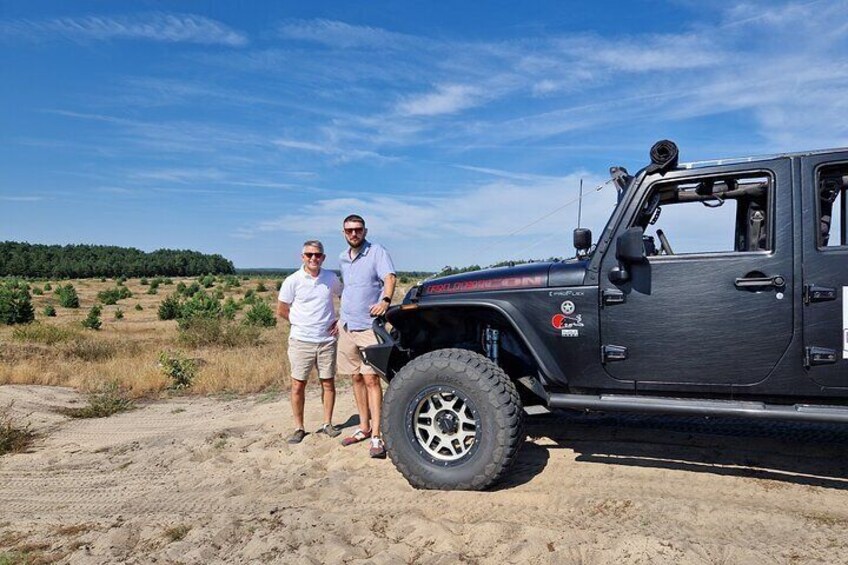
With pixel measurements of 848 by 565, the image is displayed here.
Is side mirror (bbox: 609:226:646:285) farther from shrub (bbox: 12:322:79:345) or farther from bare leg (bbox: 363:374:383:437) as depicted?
shrub (bbox: 12:322:79:345)

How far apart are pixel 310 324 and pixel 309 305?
Answer: 188mm

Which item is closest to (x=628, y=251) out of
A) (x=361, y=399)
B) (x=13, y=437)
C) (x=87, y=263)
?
(x=361, y=399)

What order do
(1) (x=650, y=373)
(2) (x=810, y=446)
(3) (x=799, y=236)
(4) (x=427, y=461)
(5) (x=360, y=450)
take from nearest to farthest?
(3) (x=799, y=236) → (1) (x=650, y=373) → (4) (x=427, y=461) → (2) (x=810, y=446) → (5) (x=360, y=450)

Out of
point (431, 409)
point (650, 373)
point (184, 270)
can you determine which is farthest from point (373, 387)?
point (184, 270)

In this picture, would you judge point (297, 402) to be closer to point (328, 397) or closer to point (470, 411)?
point (328, 397)

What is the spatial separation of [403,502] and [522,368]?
1531 millimetres

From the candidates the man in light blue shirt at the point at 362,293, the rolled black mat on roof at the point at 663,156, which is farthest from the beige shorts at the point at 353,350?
the rolled black mat on roof at the point at 663,156

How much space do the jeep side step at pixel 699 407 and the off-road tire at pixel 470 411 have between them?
1.22 ft

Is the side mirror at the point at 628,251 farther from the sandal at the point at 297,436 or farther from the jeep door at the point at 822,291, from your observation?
the sandal at the point at 297,436

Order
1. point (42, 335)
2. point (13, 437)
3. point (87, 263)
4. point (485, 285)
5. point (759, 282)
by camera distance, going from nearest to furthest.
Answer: point (759, 282)
point (485, 285)
point (13, 437)
point (42, 335)
point (87, 263)

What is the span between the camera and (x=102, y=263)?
9700 cm

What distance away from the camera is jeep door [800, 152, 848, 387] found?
376 cm

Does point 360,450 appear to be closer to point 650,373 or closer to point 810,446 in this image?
point 650,373

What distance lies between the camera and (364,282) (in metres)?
5.72
